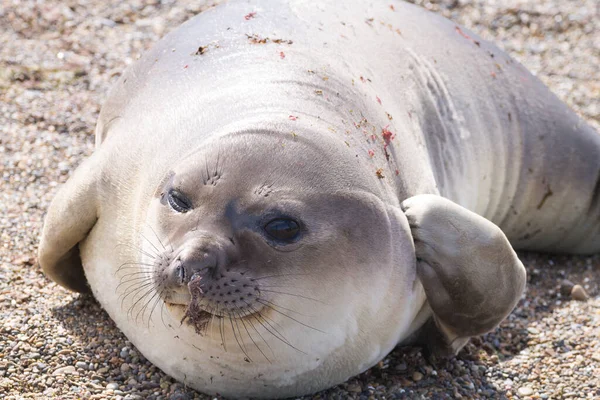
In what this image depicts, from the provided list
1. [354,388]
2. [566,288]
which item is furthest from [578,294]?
[354,388]

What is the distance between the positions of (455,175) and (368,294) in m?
1.21

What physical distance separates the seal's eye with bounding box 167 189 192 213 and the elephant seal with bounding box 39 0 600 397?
10 millimetres

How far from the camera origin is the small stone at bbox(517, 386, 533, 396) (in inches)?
157

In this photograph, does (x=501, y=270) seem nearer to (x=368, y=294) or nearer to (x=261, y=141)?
(x=368, y=294)

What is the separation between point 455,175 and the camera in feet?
15.0

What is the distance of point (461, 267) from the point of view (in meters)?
3.78

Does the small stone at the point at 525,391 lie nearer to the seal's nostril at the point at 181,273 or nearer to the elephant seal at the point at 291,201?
the elephant seal at the point at 291,201

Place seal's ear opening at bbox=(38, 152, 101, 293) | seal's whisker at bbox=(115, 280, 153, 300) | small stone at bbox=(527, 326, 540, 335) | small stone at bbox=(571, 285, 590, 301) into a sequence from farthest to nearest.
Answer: small stone at bbox=(571, 285, 590, 301), small stone at bbox=(527, 326, 540, 335), seal's ear opening at bbox=(38, 152, 101, 293), seal's whisker at bbox=(115, 280, 153, 300)

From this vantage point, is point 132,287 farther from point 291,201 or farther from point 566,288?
point 566,288

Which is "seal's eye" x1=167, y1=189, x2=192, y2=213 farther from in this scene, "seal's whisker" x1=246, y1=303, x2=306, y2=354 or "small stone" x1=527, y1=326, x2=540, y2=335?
"small stone" x1=527, y1=326, x2=540, y2=335

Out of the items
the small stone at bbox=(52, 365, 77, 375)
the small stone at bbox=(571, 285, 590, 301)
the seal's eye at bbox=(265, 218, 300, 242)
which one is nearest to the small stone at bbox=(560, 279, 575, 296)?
the small stone at bbox=(571, 285, 590, 301)

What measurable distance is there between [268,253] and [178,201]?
35cm

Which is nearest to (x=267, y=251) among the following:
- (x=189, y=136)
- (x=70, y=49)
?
(x=189, y=136)

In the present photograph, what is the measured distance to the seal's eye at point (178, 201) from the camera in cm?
329
